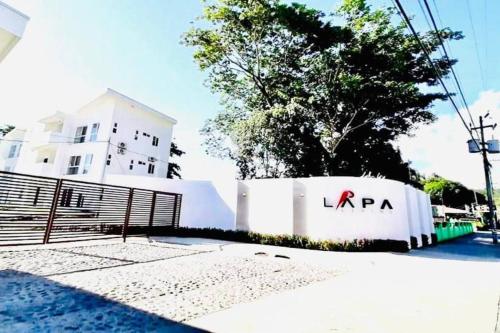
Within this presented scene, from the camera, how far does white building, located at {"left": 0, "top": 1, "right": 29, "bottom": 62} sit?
5.23 m

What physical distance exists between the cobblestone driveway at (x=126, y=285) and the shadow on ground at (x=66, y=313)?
1 cm

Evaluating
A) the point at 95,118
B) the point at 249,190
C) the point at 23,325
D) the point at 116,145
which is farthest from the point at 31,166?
the point at 23,325

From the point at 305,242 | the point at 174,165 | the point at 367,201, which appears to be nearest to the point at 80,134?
the point at 174,165

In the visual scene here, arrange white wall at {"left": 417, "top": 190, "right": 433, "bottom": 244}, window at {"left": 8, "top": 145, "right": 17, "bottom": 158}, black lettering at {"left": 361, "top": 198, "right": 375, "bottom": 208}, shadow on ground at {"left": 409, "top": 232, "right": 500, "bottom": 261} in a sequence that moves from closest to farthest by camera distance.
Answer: shadow on ground at {"left": 409, "top": 232, "right": 500, "bottom": 261}
black lettering at {"left": 361, "top": 198, "right": 375, "bottom": 208}
white wall at {"left": 417, "top": 190, "right": 433, "bottom": 244}
window at {"left": 8, "top": 145, "right": 17, "bottom": 158}

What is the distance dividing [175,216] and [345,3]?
16069 mm

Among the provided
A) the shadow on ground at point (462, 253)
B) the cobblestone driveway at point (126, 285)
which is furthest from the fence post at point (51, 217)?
the shadow on ground at point (462, 253)

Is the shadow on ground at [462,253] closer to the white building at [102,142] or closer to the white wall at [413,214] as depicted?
the white wall at [413,214]

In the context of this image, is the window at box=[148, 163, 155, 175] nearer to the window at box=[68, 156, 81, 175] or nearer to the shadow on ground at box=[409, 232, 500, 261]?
the window at box=[68, 156, 81, 175]

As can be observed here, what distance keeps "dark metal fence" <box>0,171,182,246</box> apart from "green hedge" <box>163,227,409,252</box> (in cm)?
185

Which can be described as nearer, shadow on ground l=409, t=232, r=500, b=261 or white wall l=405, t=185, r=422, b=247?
shadow on ground l=409, t=232, r=500, b=261

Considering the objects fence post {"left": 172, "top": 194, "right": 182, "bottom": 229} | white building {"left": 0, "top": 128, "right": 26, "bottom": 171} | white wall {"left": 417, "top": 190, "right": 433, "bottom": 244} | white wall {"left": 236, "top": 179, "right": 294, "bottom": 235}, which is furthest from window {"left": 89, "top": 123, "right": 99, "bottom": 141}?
white wall {"left": 417, "top": 190, "right": 433, "bottom": 244}

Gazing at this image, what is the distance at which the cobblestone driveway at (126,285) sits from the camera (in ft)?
11.7

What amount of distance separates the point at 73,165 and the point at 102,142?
3.88m

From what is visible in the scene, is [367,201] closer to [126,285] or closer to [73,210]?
[126,285]
